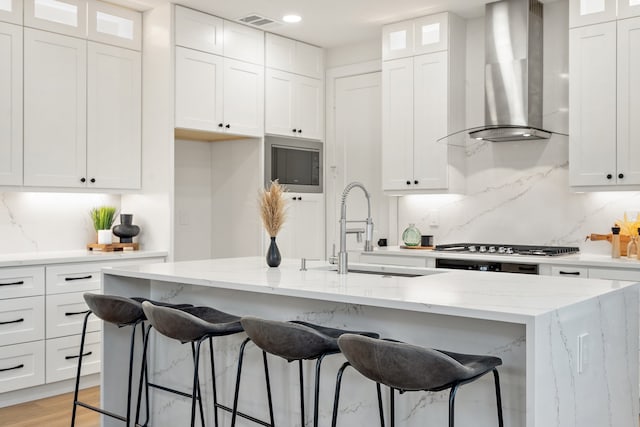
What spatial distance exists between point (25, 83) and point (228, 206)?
6.64 feet

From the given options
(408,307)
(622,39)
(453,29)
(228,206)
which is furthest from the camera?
(228,206)

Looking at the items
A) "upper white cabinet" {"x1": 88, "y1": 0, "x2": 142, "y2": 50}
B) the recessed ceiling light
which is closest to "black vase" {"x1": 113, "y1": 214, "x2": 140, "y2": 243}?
"upper white cabinet" {"x1": 88, "y1": 0, "x2": 142, "y2": 50}

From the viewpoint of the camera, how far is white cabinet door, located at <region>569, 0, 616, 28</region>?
4.14m

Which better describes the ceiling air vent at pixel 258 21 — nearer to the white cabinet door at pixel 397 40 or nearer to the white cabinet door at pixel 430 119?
the white cabinet door at pixel 397 40

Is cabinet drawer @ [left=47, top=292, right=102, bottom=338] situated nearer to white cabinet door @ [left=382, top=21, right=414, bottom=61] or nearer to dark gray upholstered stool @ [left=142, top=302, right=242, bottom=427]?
dark gray upholstered stool @ [left=142, top=302, right=242, bottom=427]

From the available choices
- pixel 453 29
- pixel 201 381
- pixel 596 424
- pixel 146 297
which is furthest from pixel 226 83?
pixel 596 424

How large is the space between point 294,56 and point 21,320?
318cm

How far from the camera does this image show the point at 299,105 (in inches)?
227

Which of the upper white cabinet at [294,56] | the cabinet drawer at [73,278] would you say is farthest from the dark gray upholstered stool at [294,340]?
the upper white cabinet at [294,56]

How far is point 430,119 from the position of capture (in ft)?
16.4

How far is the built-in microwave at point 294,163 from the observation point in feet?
18.0

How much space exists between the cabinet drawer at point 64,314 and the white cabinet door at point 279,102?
2137 mm

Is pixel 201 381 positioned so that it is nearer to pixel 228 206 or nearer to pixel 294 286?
pixel 294 286

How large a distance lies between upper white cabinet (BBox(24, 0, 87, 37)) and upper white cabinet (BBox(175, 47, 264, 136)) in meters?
0.71
